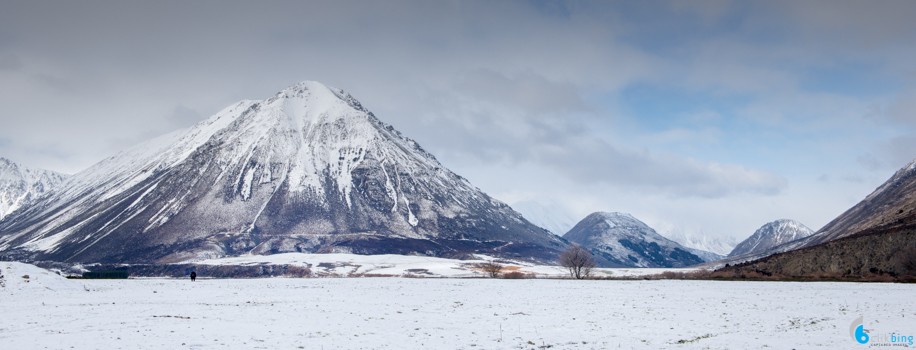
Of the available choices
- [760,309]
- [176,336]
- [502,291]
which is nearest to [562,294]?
[502,291]

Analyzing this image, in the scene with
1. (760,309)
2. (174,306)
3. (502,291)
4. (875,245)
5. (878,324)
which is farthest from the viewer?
(875,245)

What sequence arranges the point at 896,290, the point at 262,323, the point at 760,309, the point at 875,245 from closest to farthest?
the point at 262,323 < the point at 760,309 < the point at 896,290 < the point at 875,245

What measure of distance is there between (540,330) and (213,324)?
74.5 feet

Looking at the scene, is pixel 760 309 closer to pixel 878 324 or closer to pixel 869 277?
pixel 878 324

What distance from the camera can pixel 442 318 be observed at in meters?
49.8

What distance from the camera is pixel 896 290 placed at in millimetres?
74062
